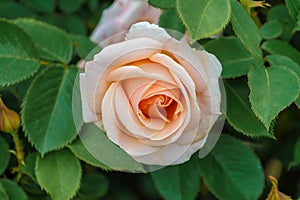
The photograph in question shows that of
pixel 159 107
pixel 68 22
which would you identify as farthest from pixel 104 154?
pixel 68 22

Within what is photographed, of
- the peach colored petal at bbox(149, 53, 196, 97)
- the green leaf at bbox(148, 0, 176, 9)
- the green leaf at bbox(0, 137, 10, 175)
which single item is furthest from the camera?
the green leaf at bbox(0, 137, 10, 175)

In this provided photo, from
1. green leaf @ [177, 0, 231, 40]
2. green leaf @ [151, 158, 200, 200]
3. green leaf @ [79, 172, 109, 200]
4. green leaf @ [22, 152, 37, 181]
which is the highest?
green leaf @ [177, 0, 231, 40]

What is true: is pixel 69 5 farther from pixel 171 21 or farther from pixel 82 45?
pixel 171 21

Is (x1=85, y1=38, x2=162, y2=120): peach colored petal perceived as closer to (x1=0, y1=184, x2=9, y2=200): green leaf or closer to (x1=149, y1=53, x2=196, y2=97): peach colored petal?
(x1=149, y1=53, x2=196, y2=97): peach colored petal

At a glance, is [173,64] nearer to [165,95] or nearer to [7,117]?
[165,95]

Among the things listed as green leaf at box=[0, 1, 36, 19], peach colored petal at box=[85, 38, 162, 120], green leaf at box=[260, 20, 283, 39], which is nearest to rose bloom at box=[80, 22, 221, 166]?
peach colored petal at box=[85, 38, 162, 120]

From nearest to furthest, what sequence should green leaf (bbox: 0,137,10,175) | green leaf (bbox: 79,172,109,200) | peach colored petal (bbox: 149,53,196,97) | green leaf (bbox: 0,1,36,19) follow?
peach colored petal (bbox: 149,53,196,97) < green leaf (bbox: 0,137,10,175) < green leaf (bbox: 79,172,109,200) < green leaf (bbox: 0,1,36,19)

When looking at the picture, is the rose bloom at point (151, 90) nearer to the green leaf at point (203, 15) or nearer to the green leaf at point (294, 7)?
the green leaf at point (203, 15)

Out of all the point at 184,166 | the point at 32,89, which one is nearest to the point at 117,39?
the point at 32,89
